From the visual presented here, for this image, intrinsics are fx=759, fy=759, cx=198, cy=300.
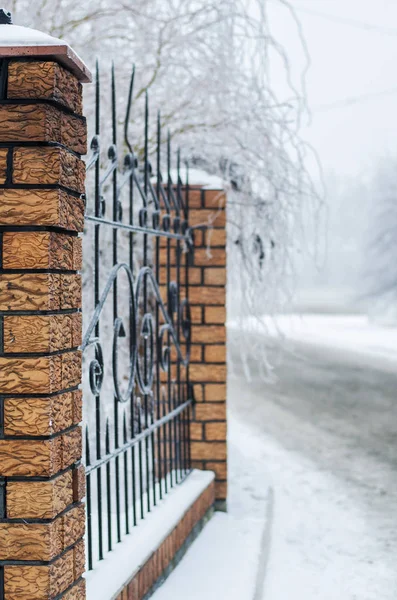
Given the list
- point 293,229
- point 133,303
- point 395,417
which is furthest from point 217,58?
point 395,417

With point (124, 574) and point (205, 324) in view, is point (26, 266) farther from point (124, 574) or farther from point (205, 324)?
point (205, 324)

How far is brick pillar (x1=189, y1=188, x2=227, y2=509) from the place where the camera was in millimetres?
4500

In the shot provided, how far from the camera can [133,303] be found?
10.3 ft

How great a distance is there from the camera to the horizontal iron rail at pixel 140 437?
2749 millimetres

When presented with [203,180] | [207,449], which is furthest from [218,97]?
[207,449]

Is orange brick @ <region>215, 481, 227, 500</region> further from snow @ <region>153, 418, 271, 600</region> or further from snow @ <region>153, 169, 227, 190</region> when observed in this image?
snow @ <region>153, 169, 227, 190</region>

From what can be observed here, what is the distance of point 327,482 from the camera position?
5.85m

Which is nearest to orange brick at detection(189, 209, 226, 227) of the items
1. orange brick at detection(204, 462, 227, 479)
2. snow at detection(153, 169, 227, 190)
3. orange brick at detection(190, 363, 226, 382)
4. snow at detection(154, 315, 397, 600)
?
snow at detection(153, 169, 227, 190)

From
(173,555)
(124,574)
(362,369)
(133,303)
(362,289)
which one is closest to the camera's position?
(124,574)

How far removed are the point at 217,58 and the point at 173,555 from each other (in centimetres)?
301

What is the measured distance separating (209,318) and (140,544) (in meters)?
1.73

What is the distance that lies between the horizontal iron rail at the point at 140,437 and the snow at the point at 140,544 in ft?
1.13

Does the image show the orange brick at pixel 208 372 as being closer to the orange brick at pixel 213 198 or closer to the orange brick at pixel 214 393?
the orange brick at pixel 214 393

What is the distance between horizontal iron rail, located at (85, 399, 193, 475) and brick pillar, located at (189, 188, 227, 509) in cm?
14
